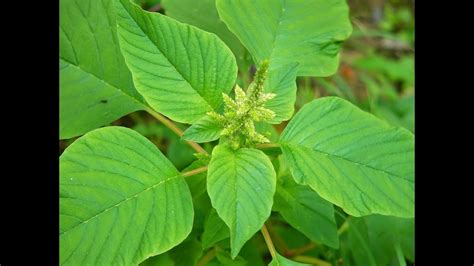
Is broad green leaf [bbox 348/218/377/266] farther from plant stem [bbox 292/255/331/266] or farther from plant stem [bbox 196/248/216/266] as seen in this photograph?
plant stem [bbox 196/248/216/266]

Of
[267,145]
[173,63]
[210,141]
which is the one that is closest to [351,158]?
[267,145]

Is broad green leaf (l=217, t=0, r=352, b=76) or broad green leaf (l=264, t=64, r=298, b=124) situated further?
broad green leaf (l=217, t=0, r=352, b=76)

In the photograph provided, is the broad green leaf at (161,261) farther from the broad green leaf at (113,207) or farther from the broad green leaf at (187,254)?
the broad green leaf at (113,207)

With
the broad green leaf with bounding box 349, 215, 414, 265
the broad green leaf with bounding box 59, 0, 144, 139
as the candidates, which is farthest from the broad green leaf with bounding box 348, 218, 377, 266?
the broad green leaf with bounding box 59, 0, 144, 139

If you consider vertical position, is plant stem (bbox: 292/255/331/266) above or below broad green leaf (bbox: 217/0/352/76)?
below

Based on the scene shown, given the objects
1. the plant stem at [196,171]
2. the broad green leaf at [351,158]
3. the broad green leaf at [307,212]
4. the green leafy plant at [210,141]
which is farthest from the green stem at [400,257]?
the plant stem at [196,171]

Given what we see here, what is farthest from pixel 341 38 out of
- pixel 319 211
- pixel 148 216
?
pixel 148 216
